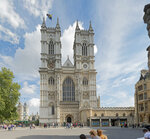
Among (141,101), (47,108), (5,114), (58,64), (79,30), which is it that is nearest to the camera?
(5,114)

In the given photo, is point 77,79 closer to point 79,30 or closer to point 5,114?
point 79,30

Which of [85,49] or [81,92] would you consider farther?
[85,49]

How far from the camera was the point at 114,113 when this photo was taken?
183ft

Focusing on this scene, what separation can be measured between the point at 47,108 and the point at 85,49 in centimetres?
2515

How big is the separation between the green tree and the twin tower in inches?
1107

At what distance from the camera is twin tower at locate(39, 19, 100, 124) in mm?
60281

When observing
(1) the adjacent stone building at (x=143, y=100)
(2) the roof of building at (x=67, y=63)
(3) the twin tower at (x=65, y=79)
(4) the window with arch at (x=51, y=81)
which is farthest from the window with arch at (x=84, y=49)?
(1) the adjacent stone building at (x=143, y=100)

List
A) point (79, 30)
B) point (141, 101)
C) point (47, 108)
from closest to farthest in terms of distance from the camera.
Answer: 1. point (141, 101)
2. point (47, 108)
3. point (79, 30)

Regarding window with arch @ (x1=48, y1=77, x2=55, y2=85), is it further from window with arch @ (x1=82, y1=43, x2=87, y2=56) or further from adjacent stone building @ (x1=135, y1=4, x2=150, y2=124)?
adjacent stone building @ (x1=135, y1=4, x2=150, y2=124)

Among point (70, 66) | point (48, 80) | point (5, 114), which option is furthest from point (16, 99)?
point (70, 66)

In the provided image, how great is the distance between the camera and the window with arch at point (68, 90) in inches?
2487

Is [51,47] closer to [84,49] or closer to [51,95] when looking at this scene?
[84,49]

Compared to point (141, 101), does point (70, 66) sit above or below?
above

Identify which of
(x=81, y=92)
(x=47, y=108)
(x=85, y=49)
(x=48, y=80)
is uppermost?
(x=85, y=49)
